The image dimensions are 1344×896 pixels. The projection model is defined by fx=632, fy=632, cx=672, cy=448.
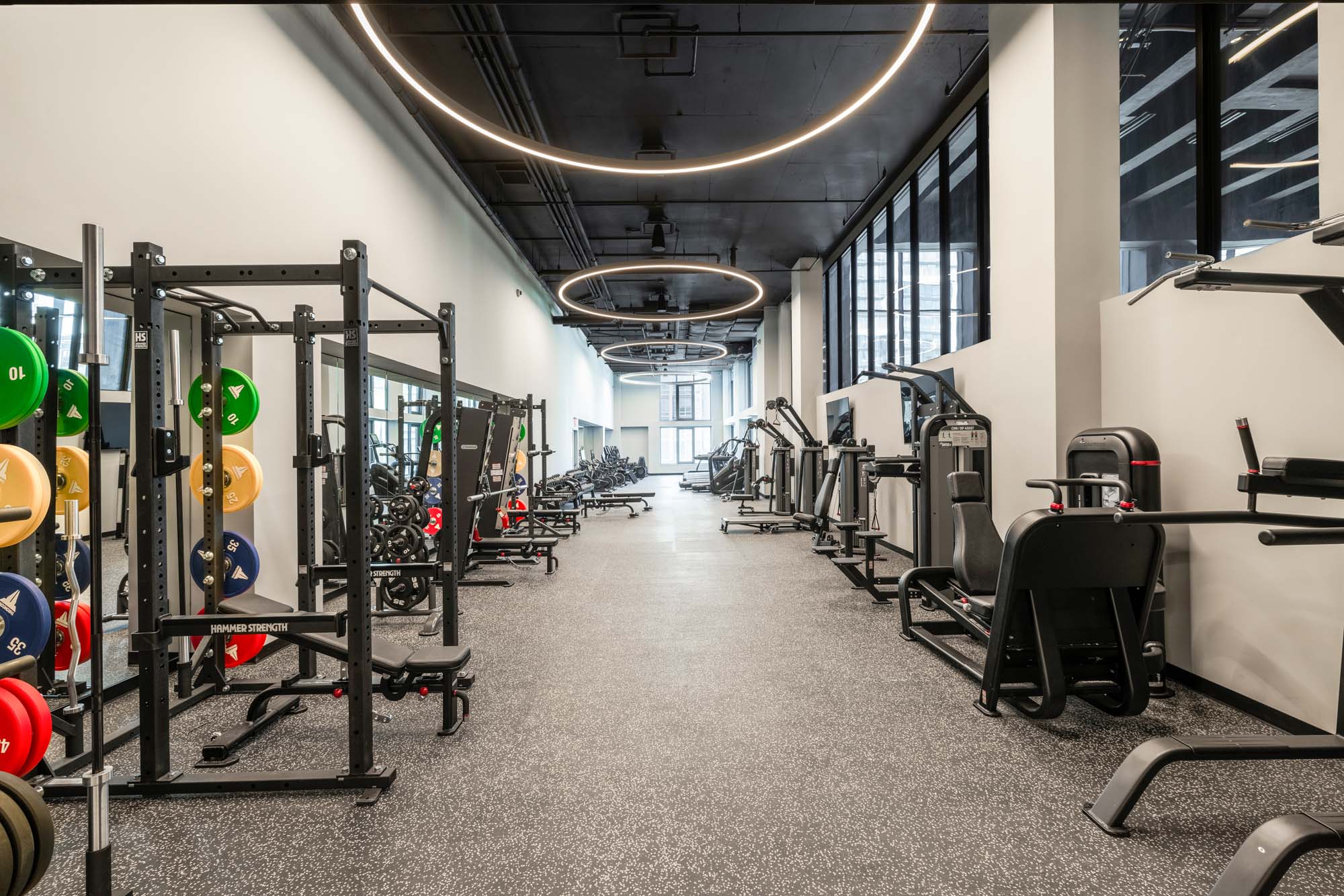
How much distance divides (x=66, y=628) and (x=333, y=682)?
1.09m

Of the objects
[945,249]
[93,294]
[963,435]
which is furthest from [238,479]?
[945,249]

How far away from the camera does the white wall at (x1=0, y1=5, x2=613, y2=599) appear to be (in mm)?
2758

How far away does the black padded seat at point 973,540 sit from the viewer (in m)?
3.55

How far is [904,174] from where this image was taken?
766 cm

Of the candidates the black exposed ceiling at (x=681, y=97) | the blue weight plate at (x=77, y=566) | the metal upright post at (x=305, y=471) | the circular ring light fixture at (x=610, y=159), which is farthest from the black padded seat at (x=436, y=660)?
the circular ring light fixture at (x=610, y=159)

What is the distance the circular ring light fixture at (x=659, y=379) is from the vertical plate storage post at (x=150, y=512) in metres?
21.5

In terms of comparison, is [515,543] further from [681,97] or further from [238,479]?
[681,97]

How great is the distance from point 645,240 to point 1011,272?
24.8ft

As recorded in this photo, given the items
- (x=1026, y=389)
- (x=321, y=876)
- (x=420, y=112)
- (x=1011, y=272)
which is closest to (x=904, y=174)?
(x=1011, y=272)

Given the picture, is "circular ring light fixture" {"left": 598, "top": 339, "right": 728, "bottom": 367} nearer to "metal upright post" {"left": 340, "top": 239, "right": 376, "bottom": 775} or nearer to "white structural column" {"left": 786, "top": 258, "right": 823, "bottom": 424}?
"white structural column" {"left": 786, "top": 258, "right": 823, "bottom": 424}

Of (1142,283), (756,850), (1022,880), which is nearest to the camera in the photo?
(1022,880)

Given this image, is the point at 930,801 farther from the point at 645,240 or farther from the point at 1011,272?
the point at 645,240

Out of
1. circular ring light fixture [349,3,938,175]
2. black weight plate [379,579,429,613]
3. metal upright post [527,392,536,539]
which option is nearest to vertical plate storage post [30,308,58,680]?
circular ring light fixture [349,3,938,175]

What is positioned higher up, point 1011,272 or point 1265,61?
point 1265,61
